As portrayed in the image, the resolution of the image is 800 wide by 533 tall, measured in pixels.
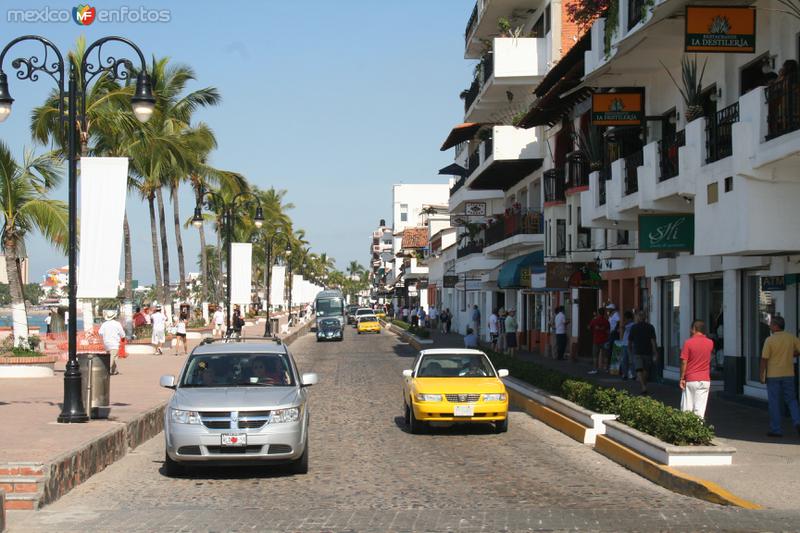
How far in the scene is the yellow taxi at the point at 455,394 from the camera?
57.3ft

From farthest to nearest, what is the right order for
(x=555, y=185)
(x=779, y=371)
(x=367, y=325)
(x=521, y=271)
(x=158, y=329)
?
(x=367, y=325)
(x=521, y=271)
(x=158, y=329)
(x=555, y=185)
(x=779, y=371)

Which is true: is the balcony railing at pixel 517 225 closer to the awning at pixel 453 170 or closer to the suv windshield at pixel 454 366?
the awning at pixel 453 170

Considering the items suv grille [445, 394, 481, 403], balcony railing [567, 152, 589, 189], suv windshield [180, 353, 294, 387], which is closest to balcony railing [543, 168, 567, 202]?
balcony railing [567, 152, 589, 189]

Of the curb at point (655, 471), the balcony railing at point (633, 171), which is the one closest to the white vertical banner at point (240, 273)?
the balcony railing at point (633, 171)

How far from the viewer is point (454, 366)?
61.8 feet

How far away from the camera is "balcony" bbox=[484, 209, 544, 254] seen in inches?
1624

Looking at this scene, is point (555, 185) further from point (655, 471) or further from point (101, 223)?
point (655, 471)

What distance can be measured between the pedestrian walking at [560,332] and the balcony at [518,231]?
518 centimetres

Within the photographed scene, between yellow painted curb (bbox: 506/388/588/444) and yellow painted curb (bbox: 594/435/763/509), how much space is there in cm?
163

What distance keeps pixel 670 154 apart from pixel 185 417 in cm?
1205

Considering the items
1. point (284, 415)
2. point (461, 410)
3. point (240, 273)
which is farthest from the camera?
point (240, 273)

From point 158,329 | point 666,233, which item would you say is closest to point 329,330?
point 158,329

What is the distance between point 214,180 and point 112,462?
5082 cm

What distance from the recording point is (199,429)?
42.1ft
